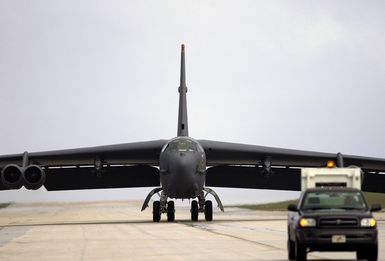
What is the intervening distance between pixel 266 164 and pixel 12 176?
1125 centimetres

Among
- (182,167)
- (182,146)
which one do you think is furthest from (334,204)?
(182,146)

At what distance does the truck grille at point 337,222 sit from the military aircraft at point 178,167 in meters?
18.6

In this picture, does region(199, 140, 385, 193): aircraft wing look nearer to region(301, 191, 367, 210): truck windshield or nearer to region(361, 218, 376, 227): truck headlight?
region(301, 191, 367, 210): truck windshield

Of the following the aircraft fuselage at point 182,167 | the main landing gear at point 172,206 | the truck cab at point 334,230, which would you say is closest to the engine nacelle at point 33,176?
the main landing gear at point 172,206

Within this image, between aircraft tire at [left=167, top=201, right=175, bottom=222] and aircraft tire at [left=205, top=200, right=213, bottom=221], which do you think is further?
aircraft tire at [left=205, top=200, right=213, bottom=221]

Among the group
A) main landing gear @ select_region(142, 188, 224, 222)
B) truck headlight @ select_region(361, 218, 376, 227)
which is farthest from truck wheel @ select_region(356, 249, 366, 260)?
main landing gear @ select_region(142, 188, 224, 222)

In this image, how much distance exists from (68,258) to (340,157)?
22.7m

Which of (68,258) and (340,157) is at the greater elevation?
(340,157)

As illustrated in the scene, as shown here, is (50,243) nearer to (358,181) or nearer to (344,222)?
(358,181)

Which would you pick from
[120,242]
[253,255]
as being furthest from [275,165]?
[253,255]

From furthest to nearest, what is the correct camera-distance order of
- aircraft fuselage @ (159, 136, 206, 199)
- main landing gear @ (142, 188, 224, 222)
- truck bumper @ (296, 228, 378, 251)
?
main landing gear @ (142, 188, 224, 222) < aircraft fuselage @ (159, 136, 206, 199) < truck bumper @ (296, 228, 378, 251)

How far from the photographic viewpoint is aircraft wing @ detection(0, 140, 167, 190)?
124ft

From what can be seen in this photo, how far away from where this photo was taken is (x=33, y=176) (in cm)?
3572

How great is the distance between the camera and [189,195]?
34688 millimetres
